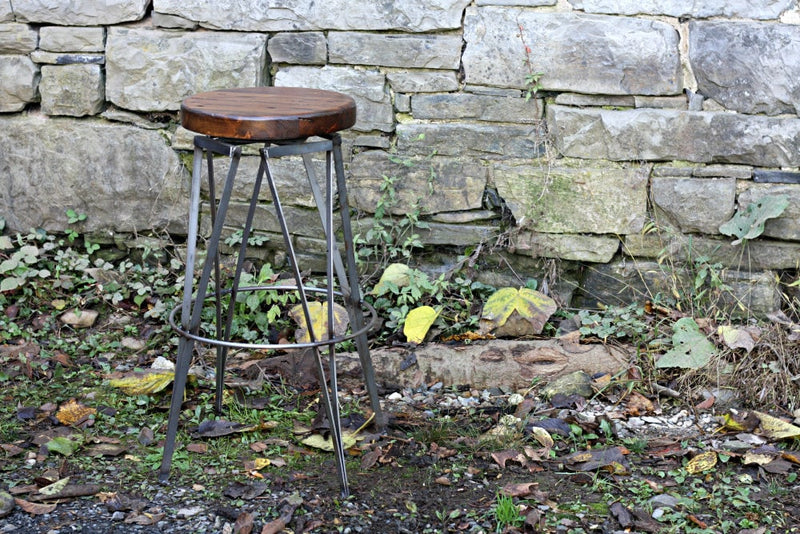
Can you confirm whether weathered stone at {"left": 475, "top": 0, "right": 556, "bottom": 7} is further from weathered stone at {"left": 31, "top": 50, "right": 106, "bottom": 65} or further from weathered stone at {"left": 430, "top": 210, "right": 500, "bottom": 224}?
weathered stone at {"left": 31, "top": 50, "right": 106, "bottom": 65}

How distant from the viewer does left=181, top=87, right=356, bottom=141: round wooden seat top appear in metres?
2.46

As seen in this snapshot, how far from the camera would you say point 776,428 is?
10.1 ft

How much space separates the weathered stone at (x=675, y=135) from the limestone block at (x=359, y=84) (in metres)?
0.67

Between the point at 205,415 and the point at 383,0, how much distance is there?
5.67 feet

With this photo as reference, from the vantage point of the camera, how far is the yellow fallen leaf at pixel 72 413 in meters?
3.14

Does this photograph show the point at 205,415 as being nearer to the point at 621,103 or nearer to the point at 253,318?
the point at 253,318

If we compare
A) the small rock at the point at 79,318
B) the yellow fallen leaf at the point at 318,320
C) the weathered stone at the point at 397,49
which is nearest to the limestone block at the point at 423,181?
the weathered stone at the point at 397,49

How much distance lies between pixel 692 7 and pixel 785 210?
2.87ft

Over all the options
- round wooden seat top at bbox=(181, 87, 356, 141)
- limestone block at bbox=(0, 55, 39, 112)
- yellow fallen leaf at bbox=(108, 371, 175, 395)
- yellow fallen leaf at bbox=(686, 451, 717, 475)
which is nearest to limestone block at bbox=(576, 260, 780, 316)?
yellow fallen leaf at bbox=(686, 451, 717, 475)

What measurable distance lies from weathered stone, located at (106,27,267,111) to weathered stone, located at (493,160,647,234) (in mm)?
1130

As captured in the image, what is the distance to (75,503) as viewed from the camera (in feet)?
8.69

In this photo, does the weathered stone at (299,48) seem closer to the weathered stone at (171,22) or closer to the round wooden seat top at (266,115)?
the weathered stone at (171,22)

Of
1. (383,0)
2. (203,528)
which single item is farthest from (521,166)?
(203,528)

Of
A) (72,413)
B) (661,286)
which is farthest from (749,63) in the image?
(72,413)
